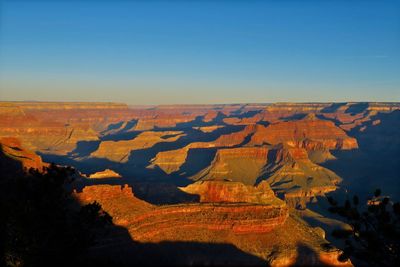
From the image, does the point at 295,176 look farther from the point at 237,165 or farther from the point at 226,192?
the point at 226,192

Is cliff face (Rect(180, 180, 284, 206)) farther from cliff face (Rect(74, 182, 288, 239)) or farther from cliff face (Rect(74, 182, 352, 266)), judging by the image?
cliff face (Rect(74, 182, 352, 266))

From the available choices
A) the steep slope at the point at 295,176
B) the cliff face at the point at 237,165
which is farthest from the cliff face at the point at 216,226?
the cliff face at the point at 237,165

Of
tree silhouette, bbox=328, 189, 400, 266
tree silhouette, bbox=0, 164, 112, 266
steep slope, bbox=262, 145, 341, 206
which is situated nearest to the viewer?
tree silhouette, bbox=328, 189, 400, 266

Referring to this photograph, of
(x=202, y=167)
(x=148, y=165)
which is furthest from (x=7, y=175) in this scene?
(x=148, y=165)

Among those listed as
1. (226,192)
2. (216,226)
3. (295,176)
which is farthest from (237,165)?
(216,226)

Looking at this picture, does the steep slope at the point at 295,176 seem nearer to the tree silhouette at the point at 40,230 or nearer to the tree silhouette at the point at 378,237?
the tree silhouette at the point at 40,230

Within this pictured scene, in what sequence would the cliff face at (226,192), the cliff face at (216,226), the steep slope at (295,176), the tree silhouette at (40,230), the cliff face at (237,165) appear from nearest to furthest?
the tree silhouette at (40,230), the cliff face at (216,226), the cliff face at (226,192), the steep slope at (295,176), the cliff face at (237,165)

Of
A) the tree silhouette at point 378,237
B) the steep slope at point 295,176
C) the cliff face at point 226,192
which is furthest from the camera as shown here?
the steep slope at point 295,176

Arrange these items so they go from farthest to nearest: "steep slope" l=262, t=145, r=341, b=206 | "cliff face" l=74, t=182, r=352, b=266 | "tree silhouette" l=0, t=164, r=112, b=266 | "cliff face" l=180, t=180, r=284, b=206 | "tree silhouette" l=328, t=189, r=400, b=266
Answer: "steep slope" l=262, t=145, r=341, b=206, "cliff face" l=180, t=180, r=284, b=206, "cliff face" l=74, t=182, r=352, b=266, "tree silhouette" l=0, t=164, r=112, b=266, "tree silhouette" l=328, t=189, r=400, b=266

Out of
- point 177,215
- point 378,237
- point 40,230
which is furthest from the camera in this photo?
point 177,215

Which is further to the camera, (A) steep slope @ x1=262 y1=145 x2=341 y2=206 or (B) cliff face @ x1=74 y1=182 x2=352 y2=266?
(A) steep slope @ x1=262 y1=145 x2=341 y2=206

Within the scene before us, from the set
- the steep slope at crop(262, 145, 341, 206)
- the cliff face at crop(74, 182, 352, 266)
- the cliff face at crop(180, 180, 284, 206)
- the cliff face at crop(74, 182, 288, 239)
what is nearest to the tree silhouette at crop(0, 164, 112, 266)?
the cliff face at crop(74, 182, 352, 266)
